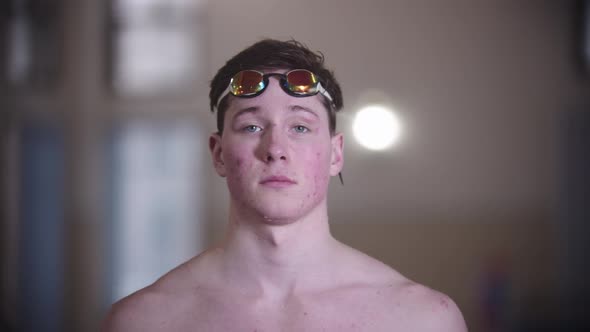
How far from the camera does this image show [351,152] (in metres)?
4.00

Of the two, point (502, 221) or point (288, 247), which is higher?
point (288, 247)

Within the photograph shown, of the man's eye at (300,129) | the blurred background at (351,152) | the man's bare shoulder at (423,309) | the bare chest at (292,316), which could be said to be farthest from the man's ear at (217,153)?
the blurred background at (351,152)

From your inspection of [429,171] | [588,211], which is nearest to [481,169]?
[429,171]

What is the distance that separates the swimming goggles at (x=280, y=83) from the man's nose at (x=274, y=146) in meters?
0.13

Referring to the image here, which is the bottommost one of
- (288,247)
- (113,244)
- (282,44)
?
(113,244)

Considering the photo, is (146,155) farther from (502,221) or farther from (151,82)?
(502,221)

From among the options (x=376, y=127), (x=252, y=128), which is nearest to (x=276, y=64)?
(x=252, y=128)

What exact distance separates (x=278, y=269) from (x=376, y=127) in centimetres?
244

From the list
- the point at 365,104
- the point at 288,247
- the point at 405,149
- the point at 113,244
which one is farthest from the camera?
the point at 113,244

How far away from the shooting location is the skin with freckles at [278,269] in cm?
158

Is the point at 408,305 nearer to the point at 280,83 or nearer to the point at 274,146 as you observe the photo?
the point at 274,146

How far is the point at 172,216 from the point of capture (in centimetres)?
564

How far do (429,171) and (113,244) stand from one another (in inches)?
123

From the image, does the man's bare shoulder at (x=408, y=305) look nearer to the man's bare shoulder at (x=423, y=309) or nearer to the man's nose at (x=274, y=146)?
the man's bare shoulder at (x=423, y=309)
